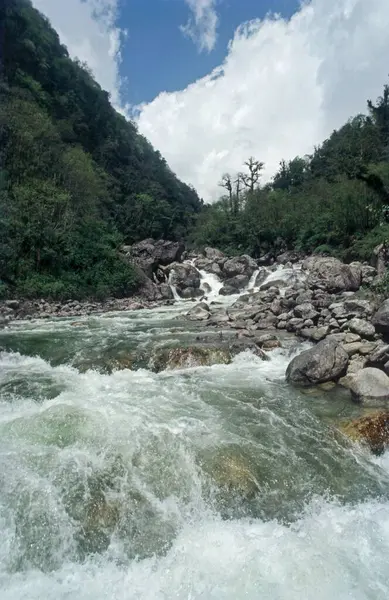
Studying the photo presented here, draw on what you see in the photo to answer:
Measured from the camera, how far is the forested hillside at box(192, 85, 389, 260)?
24.7m

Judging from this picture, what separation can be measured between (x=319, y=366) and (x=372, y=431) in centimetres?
213

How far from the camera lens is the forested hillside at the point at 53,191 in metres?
19.4

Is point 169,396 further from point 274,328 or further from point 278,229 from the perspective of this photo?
point 278,229

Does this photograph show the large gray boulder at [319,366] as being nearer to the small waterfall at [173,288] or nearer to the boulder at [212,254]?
the small waterfall at [173,288]

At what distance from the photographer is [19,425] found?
5.59m

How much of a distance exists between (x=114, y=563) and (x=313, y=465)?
2.79 metres

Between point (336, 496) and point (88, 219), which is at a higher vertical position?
point (88, 219)

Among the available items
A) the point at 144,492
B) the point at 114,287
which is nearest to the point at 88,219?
the point at 114,287

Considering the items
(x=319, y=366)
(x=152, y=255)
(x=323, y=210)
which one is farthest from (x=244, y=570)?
(x=323, y=210)

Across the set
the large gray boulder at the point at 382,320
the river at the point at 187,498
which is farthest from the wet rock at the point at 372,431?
the large gray boulder at the point at 382,320

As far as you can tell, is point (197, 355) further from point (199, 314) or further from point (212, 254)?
point (212, 254)

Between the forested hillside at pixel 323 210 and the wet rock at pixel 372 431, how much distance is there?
15358 mm

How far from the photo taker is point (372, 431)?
18.4 ft

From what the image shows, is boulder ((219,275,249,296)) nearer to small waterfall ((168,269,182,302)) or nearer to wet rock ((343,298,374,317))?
small waterfall ((168,269,182,302))
